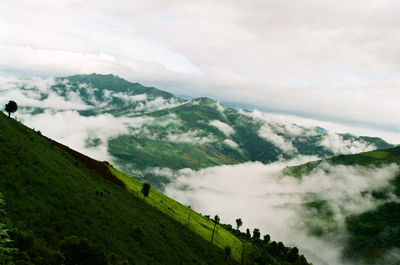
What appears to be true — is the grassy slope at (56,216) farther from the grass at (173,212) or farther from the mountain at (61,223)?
the grass at (173,212)

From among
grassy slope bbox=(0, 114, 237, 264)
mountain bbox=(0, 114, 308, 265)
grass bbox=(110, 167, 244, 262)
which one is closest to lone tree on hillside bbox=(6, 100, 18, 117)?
mountain bbox=(0, 114, 308, 265)

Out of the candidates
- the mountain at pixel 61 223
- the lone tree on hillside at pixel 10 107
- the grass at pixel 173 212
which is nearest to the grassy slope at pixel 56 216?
the mountain at pixel 61 223

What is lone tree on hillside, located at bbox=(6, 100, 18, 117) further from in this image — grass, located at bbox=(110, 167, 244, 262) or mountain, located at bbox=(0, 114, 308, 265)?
grass, located at bbox=(110, 167, 244, 262)

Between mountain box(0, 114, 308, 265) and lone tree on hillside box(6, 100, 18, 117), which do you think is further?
lone tree on hillside box(6, 100, 18, 117)

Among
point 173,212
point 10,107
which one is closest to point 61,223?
point 10,107

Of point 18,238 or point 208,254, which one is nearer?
point 18,238

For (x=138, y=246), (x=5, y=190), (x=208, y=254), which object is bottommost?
(x=208, y=254)

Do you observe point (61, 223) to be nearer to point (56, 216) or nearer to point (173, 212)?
point (56, 216)

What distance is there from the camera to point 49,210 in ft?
152

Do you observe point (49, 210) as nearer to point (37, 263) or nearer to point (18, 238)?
point (18, 238)

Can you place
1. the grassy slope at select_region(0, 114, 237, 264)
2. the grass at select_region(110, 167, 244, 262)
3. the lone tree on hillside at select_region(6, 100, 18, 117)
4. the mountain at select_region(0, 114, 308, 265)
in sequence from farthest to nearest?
the grass at select_region(110, 167, 244, 262)
the lone tree on hillside at select_region(6, 100, 18, 117)
the grassy slope at select_region(0, 114, 237, 264)
the mountain at select_region(0, 114, 308, 265)

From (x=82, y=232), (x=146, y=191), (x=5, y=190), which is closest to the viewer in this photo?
(x=5, y=190)

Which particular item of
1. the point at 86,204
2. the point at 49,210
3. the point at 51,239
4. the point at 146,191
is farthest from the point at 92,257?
the point at 146,191

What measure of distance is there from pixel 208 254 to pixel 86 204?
6008cm
